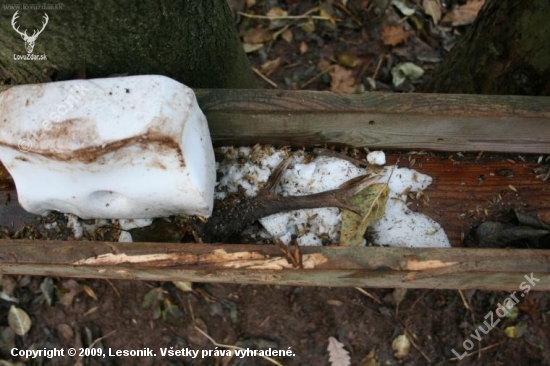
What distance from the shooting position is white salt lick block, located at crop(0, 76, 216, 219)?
1.27m

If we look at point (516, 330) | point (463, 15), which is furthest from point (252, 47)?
point (516, 330)

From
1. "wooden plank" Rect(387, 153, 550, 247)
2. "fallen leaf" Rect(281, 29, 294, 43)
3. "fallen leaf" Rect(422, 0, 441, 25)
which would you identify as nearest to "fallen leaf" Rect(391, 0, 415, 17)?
"fallen leaf" Rect(422, 0, 441, 25)

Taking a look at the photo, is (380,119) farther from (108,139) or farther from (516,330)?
(516,330)

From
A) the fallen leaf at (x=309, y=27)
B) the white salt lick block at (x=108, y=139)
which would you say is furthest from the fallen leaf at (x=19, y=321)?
the fallen leaf at (x=309, y=27)

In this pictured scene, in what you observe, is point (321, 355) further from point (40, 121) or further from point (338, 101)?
point (40, 121)

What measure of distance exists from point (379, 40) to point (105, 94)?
176 cm

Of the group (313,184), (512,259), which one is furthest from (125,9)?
(512,259)

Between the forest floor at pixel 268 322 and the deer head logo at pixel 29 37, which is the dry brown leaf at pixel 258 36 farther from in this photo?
the deer head logo at pixel 29 37

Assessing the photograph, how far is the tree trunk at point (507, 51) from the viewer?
1.64m

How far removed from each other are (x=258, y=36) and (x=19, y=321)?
1828 millimetres

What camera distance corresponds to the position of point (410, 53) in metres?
2.63

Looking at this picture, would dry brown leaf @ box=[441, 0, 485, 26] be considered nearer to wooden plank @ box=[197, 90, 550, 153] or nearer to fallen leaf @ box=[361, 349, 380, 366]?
wooden plank @ box=[197, 90, 550, 153]

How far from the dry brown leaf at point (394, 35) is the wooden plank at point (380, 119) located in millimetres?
1133

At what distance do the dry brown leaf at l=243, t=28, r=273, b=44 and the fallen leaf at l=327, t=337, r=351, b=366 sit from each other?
1.58m
